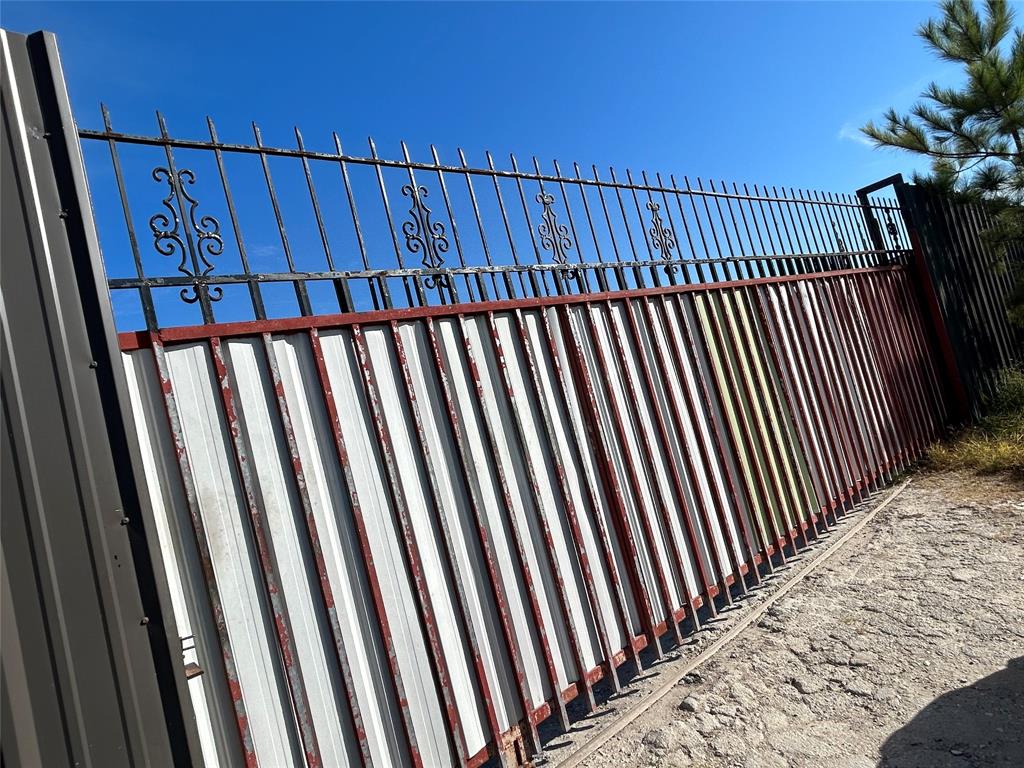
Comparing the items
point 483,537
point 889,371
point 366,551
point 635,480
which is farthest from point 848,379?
point 366,551

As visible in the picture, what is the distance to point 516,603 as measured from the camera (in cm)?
303

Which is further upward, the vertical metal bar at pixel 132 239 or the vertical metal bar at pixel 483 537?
the vertical metal bar at pixel 132 239

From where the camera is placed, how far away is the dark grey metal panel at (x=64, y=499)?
69.6 inches

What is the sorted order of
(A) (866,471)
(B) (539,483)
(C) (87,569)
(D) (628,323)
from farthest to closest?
(A) (866,471) < (D) (628,323) < (B) (539,483) < (C) (87,569)

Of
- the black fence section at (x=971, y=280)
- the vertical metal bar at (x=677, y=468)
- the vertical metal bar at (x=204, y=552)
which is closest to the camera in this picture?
the vertical metal bar at (x=204, y=552)

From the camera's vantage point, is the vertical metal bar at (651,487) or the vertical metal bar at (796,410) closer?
the vertical metal bar at (651,487)

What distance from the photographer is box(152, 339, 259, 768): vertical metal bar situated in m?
2.11

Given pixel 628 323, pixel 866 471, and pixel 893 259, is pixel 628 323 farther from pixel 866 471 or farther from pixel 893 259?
pixel 893 259

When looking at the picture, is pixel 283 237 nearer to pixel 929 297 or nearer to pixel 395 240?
pixel 395 240

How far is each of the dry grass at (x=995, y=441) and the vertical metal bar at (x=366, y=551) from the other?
5.97 m

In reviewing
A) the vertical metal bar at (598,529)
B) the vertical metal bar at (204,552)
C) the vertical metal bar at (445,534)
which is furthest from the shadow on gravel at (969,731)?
the vertical metal bar at (204,552)

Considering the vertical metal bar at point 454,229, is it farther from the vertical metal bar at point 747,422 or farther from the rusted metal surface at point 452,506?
the vertical metal bar at point 747,422

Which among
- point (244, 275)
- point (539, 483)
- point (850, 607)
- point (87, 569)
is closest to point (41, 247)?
point (244, 275)

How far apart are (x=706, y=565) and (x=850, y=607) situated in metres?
0.83
